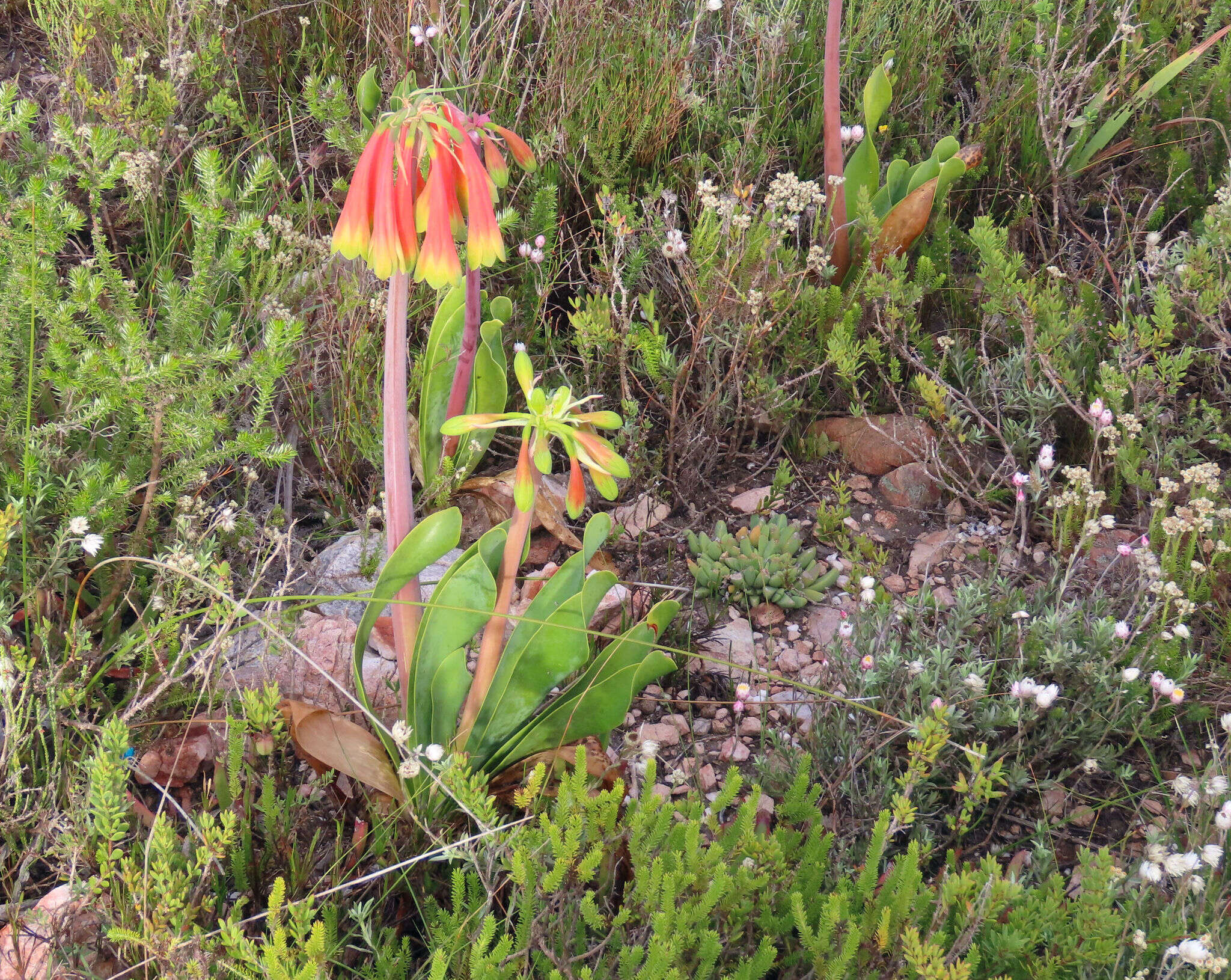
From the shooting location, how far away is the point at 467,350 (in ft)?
7.62

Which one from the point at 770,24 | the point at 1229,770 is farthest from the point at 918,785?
the point at 770,24

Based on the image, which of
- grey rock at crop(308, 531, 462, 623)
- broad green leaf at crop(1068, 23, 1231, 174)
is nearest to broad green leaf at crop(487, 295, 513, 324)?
grey rock at crop(308, 531, 462, 623)

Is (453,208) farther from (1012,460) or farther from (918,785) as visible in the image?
(1012,460)

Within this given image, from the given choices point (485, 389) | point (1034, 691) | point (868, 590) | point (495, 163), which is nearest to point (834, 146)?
point (485, 389)

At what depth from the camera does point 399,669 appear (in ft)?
6.26

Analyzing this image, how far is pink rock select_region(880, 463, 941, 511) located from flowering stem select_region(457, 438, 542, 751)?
1.40 meters

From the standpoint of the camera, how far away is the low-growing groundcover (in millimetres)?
1589

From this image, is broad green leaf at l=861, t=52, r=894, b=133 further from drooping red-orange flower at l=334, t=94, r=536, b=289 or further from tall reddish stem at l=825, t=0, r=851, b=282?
drooping red-orange flower at l=334, t=94, r=536, b=289

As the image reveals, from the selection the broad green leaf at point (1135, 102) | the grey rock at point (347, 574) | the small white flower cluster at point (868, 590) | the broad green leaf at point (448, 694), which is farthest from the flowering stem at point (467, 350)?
the broad green leaf at point (1135, 102)

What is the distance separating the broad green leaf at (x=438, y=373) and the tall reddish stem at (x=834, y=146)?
1285mm

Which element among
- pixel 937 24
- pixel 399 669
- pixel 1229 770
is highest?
pixel 937 24

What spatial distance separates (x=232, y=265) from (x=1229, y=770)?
240 centimetres

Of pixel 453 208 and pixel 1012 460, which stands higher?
pixel 453 208

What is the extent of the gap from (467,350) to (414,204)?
0.80m
